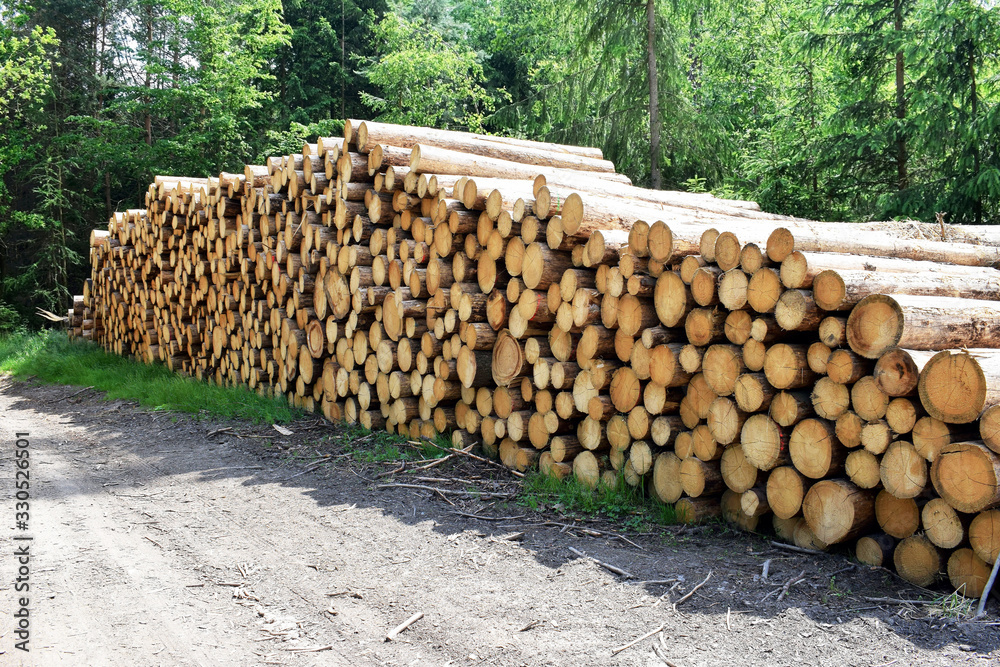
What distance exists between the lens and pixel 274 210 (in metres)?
8.04

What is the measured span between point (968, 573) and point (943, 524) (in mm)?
235

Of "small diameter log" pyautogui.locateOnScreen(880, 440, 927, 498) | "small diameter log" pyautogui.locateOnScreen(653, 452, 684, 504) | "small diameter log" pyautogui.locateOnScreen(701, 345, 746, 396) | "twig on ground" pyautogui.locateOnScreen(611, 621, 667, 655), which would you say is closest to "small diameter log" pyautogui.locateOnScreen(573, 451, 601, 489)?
"small diameter log" pyautogui.locateOnScreen(653, 452, 684, 504)

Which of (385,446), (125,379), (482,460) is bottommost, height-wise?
(125,379)

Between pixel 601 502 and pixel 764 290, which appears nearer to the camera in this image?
pixel 764 290

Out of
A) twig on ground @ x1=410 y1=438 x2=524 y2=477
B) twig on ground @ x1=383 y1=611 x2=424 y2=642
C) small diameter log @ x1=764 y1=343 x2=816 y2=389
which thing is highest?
small diameter log @ x1=764 y1=343 x2=816 y2=389

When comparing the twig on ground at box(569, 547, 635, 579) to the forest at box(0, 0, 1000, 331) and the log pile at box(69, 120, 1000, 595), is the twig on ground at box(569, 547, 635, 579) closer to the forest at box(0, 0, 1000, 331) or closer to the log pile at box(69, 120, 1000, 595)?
the log pile at box(69, 120, 1000, 595)

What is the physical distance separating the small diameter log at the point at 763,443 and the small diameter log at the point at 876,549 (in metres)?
0.56

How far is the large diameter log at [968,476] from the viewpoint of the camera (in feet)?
10.4

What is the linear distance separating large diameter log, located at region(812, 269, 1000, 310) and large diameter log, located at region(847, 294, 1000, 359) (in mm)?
98

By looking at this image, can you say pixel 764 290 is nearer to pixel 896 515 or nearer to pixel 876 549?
pixel 896 515

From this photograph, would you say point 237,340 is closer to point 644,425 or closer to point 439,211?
point 439,211

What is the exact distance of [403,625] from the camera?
3258 mm

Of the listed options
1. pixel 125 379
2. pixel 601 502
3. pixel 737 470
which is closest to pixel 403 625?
pixel 601 502

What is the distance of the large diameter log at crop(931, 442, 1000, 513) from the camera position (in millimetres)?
3168
